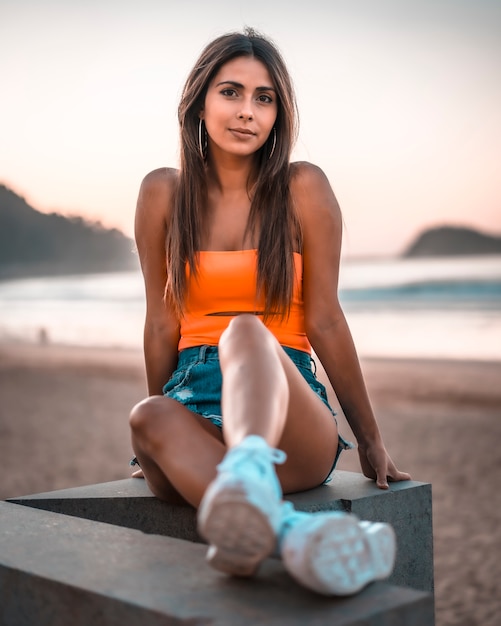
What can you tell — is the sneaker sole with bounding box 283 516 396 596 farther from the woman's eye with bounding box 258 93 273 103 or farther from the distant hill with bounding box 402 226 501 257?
the distant hill with bounding box 402 226 501 257

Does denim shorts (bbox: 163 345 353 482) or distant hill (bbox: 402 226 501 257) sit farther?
distant hill (bbox: 402 226 501 257)

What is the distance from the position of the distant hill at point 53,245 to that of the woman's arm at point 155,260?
15.3 metres

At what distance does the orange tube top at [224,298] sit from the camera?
97.1 inches

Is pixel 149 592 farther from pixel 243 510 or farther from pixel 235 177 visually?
pixel 235 177

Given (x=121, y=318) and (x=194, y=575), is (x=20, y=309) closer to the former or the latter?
(x=121, y=318)

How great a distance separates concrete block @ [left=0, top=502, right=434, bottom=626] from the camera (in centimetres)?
145

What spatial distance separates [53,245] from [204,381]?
18.6 metres

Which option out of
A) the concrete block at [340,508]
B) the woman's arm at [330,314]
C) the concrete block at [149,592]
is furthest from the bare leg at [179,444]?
the woman's arm at [330,314]

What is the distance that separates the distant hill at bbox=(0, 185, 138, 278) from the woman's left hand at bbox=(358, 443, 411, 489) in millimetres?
15674

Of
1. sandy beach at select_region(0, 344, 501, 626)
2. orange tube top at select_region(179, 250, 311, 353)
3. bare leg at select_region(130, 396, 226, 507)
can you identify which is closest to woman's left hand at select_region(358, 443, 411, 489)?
orange tube top at select_region(179, 250, 311, 353)

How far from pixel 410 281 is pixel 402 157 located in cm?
346

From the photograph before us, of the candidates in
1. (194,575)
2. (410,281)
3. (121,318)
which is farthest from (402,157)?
(194,575)

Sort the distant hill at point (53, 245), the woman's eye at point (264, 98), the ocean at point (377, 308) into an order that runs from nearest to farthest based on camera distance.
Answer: the woman's eye at point (264, 98)
the ocean at point (377, 308)
the distant hill at point (53, 245)

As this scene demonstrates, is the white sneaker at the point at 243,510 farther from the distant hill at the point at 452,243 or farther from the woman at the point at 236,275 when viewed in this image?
the distant hill at the point at 452,243
